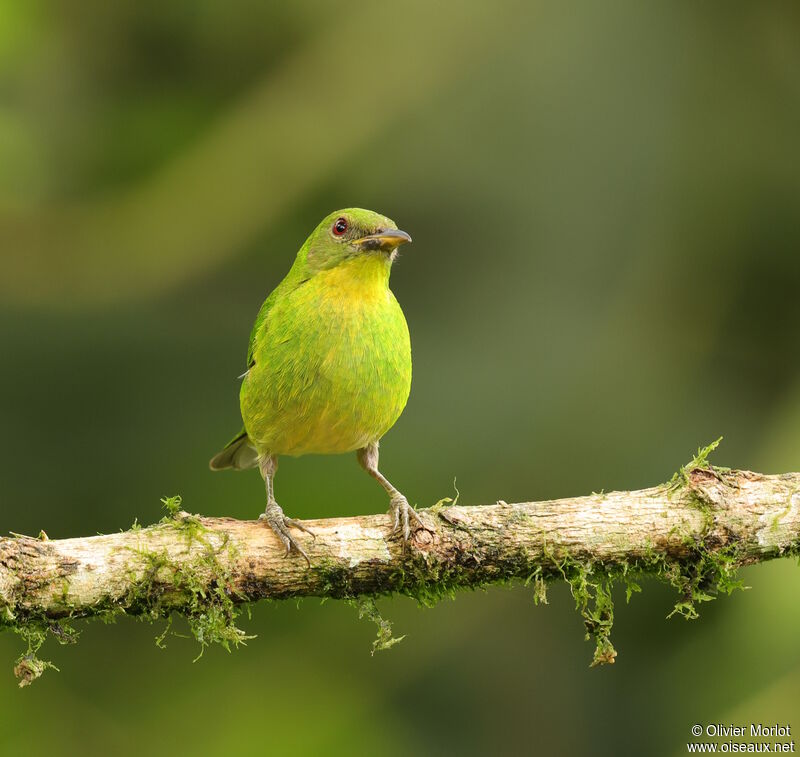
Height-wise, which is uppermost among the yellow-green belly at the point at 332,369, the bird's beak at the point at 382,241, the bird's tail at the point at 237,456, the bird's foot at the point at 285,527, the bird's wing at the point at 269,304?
the bird's beak at the point at 382,241

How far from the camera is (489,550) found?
3.65 m

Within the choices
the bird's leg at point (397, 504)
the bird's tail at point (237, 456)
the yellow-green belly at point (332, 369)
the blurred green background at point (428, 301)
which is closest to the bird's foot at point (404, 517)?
the bird's leg at point (397, 504)

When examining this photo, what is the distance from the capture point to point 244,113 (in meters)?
6.44

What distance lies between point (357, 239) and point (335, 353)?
507mm

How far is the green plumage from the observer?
4.25 metres

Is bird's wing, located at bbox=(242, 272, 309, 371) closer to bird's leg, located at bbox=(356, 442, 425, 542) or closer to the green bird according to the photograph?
the green bird

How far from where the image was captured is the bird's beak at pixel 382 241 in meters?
4.30

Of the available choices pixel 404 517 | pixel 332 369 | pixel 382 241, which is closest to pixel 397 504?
pixel 404 517

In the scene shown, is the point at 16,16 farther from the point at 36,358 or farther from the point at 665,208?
the point at 665,208

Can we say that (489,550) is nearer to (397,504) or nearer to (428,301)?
(397,504)

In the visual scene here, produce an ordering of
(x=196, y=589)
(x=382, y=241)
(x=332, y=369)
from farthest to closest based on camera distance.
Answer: (x=382, y=241)
(x=332, y=369)
(x=196, y=589)

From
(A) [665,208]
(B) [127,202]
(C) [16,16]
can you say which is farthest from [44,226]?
(A) [665,208]

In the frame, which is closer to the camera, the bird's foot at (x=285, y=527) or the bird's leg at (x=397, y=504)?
the bird's foot at (x=285, y=527)

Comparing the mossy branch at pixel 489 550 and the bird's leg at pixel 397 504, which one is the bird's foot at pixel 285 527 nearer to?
the mossy branch at pixel 489 550
